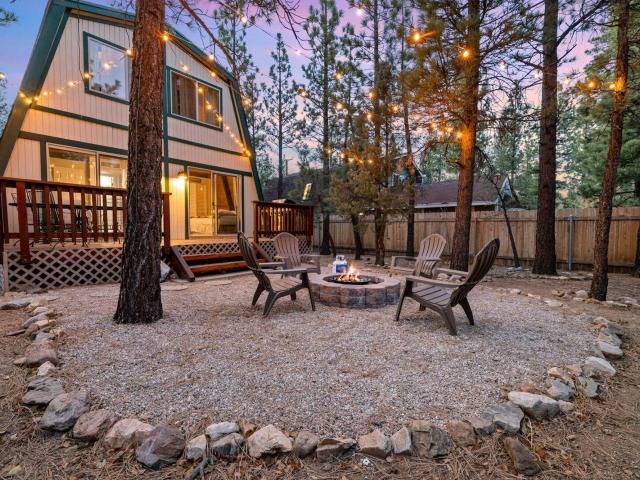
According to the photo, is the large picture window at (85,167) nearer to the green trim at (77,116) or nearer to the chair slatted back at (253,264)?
the green trim at (77,116)

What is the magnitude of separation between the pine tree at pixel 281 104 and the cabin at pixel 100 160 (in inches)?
151

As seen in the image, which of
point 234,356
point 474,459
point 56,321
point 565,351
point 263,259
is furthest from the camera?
point 263,259

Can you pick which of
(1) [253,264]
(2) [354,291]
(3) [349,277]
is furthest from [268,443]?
(3) [349,277]

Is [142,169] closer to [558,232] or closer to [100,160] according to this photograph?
[100,160]

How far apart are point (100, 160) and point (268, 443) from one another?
7731 millimetres

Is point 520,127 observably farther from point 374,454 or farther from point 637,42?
point 374,454

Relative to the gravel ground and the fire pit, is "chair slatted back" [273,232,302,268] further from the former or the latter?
the gravel ground

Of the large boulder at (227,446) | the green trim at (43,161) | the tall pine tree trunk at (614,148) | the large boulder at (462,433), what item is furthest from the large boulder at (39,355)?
the tall pine tree trunk at (614,148)

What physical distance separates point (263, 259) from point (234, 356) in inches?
211

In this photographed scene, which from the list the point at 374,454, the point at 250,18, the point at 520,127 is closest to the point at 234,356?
the point at 374,454

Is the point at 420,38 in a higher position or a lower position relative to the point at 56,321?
higher

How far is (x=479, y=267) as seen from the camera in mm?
3023

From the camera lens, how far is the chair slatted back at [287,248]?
199 inches

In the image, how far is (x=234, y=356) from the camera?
2.53 m
